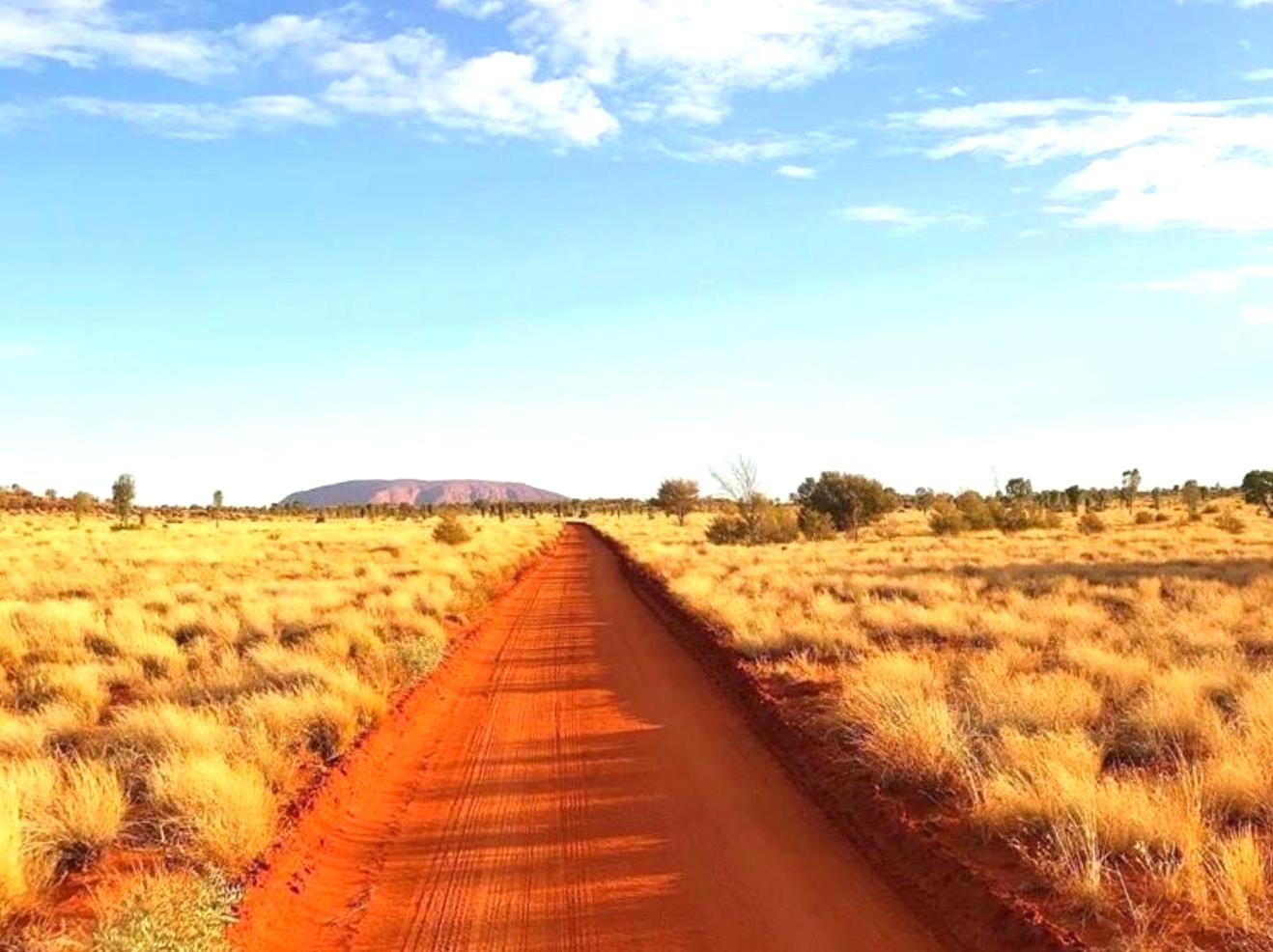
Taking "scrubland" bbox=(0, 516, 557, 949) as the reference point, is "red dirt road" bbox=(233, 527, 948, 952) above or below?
below

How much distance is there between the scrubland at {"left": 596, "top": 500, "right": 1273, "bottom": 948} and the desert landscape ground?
40mm

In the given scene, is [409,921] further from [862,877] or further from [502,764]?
[502,764]

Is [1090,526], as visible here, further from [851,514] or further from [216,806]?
[216,806]

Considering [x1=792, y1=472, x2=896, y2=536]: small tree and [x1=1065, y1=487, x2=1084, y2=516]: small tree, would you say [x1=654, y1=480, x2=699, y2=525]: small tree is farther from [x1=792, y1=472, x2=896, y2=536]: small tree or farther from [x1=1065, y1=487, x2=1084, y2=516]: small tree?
[x1=792, y1=472, x2=896, y2=536]: small tree

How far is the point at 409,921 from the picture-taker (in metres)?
6.17

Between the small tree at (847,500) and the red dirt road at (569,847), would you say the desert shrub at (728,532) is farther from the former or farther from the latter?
the red dirt road at (569,847)

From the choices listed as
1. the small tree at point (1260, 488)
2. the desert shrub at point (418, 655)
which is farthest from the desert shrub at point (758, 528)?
the desert shrub at point (418, 655)

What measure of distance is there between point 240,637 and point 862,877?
14338mm

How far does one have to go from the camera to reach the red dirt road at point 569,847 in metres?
5.93

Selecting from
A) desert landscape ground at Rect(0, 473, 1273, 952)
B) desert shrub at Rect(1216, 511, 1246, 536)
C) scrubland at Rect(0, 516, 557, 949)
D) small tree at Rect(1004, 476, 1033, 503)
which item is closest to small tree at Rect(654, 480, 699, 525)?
small tree at Rect(1004, 476, 1033, 503)

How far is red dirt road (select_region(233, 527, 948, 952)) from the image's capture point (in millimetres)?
5930

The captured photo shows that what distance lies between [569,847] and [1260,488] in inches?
2669

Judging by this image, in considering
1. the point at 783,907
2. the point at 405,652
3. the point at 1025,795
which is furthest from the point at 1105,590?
the point at 783,907

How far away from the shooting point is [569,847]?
24.1 feet
